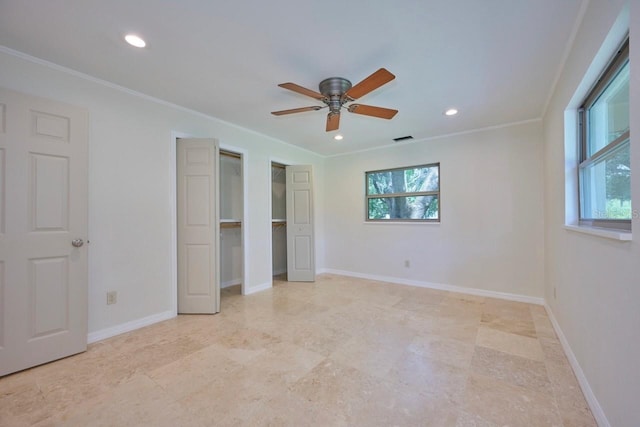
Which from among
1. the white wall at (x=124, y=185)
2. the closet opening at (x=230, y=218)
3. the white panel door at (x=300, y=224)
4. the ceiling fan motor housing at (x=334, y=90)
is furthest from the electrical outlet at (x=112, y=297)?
the ceiling fan motor housing at (x=334, y=90)

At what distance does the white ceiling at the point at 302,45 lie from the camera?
1.66 meters

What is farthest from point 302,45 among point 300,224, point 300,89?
point 300,224

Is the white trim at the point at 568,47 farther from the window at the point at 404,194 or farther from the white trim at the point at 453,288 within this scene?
the white trim at the point at 453,288

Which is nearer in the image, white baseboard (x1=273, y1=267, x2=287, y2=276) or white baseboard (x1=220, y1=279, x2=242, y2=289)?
white baseboard (x1=220, y1=279, x2=242, y2=289)

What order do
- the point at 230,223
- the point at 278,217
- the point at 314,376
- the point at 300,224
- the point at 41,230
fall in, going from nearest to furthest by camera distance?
the point at 314,376 → the point at 41,230 → the point at 230,223 → the point at 300,224 → the point at 278,217

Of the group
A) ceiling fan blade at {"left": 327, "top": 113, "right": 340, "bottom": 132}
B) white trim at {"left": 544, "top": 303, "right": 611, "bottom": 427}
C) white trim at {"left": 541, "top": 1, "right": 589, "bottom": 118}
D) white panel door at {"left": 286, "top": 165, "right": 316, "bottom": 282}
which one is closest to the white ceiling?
white trim at {"left": 541, "top": 1, "right": 589, "bottom": 118}

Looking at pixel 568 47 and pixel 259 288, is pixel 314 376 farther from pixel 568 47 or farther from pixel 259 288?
pixel 568 47

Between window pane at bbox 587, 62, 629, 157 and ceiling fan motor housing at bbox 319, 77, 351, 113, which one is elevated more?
ceiling fan motor housing at bbox 319, 77, 351, 113

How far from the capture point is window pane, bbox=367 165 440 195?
4.33m

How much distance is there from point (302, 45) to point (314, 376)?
2.42 metres

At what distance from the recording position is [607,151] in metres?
1.67

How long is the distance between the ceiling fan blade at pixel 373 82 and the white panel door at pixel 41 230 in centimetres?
231

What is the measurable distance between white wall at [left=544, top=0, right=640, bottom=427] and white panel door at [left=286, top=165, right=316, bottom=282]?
10.7 ft

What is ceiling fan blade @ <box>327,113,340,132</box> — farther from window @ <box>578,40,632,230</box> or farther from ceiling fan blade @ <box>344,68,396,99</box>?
window @ <box>578,40,632,230</box>
